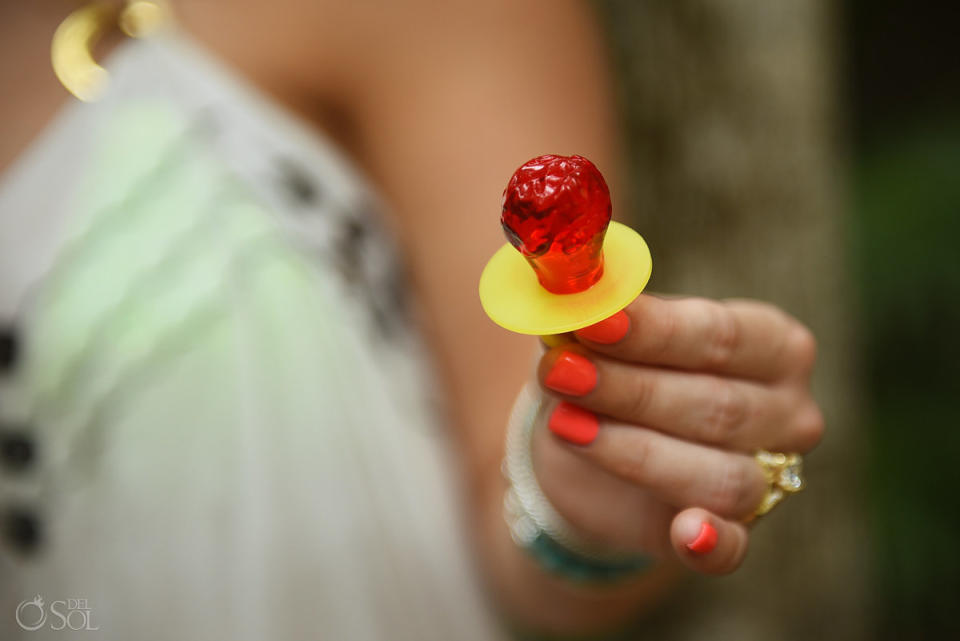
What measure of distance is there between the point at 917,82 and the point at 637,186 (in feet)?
1.61

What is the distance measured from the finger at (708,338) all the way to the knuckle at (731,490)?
40 millimetres

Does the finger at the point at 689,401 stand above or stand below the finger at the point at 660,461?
above

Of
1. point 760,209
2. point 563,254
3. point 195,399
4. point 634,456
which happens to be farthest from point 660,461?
point 760,209

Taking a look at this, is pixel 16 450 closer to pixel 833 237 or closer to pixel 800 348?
pixel 800 348

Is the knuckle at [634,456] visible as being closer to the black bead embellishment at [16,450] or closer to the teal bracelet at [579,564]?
the teal bracelet at [579,564]

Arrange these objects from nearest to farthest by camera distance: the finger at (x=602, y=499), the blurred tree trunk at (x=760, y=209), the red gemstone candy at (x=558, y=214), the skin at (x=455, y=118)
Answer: the red gemstone candy at (x=558, y=214)
the finger at (x=602, y=499)
the skin at (x=455, y=118)
the blurred tree trunk at (x=760, y=209)

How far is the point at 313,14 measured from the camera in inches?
19.6

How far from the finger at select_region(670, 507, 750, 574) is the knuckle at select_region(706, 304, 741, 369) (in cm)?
6

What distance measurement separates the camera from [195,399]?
407mm

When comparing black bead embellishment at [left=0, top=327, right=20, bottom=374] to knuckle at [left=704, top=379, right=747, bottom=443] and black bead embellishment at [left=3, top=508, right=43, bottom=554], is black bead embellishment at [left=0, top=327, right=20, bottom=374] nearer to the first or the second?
black bead embellishment at [left=3, top=508, right=43, bottom=554]

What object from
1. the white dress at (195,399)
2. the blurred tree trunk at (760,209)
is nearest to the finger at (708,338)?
the white dress at (195,399)

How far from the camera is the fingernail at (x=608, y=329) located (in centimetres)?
22

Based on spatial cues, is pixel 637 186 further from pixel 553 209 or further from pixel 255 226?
pixel 553 209

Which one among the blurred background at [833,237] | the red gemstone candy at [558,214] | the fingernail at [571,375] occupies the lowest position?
the fingernail at [571,375]
